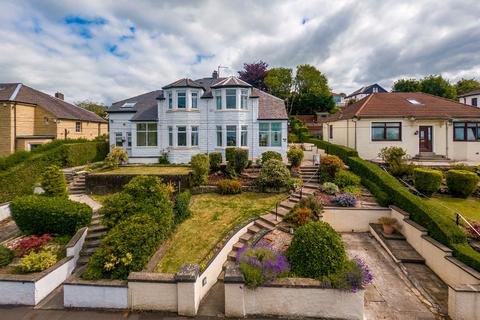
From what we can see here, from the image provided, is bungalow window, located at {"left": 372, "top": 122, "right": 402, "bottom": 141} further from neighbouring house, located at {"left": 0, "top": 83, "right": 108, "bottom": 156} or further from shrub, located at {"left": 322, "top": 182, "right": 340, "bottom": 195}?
neighbouring house, located at {"left": 0, "top": 83, "right": 108, "bottom": 156}

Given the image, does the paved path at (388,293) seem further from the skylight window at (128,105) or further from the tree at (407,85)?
the tree at (407,85)

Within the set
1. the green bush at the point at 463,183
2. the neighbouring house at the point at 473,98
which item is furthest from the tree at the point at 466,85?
the green bush at the point at 463,183

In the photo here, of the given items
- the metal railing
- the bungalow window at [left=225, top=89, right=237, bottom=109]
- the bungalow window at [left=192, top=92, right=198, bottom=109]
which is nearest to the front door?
the metal railing

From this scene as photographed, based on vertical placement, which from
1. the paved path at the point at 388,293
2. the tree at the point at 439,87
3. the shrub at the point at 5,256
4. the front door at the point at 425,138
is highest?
the tree at the point at 439,87

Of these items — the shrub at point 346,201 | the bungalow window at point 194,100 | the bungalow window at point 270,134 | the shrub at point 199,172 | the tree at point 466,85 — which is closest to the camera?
the shrub at point 346,201

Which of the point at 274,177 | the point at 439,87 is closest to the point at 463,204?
→ the point at 274,177

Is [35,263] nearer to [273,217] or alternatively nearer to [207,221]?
[207,221]

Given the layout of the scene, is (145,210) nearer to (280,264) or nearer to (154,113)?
(280,264)
